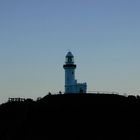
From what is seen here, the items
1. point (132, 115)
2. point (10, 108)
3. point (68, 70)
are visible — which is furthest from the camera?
point (68, 70)

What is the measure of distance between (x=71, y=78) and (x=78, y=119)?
108 feet

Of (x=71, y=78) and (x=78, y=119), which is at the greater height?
(x=71, y=78)

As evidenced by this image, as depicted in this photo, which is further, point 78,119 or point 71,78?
point 71,78

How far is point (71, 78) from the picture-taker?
3691 inches

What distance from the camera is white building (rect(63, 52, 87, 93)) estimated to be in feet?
301

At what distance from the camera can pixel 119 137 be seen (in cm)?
5847

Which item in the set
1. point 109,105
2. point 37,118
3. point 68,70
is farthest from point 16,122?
point 68,70

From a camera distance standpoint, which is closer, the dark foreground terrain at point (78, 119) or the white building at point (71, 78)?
the dark foreground terrain at point (78, 119)

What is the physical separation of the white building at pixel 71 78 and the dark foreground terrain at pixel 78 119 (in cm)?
2408

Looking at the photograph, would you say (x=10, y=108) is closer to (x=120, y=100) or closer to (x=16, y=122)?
(x=16, y=122)

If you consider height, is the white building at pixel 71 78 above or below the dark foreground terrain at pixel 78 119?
above

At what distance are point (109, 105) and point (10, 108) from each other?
14560mm

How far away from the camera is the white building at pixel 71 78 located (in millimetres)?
91688

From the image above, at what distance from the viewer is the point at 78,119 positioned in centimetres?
6112
